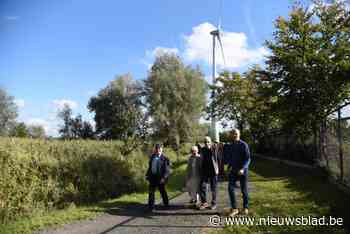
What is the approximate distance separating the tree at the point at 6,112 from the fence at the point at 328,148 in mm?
44696

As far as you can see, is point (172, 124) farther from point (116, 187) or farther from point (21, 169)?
point (21, 169)

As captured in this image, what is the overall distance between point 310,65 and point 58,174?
11277 mm

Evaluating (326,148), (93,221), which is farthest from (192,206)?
(326,148)

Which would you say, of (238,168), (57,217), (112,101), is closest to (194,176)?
(238,168)

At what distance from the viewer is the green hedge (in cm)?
892

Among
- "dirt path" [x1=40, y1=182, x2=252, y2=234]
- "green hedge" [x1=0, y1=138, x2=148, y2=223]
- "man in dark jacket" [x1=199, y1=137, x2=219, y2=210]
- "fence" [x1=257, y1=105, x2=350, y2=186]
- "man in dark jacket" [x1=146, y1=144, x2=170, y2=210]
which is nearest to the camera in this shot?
"dirt path" [x1=40, y1=182, x2=252, y2=234]

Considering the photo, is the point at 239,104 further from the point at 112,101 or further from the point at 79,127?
the point at 79,127

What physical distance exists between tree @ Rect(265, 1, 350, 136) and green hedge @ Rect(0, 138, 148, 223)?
773 centimetres

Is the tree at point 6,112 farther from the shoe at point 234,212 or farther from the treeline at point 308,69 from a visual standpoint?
the shoe at point 234,212

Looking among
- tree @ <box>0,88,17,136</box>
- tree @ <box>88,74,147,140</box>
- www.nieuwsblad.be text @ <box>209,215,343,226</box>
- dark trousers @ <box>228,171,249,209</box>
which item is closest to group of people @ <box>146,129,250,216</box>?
dark trousers @ <box>228,171,249,209</box>

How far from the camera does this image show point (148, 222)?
7645 millimetres

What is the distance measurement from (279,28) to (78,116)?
165 feet

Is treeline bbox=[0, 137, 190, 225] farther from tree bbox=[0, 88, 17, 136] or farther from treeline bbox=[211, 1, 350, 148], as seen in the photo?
tree bbox=[0, 88, 17, 136]

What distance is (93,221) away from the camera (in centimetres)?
809
